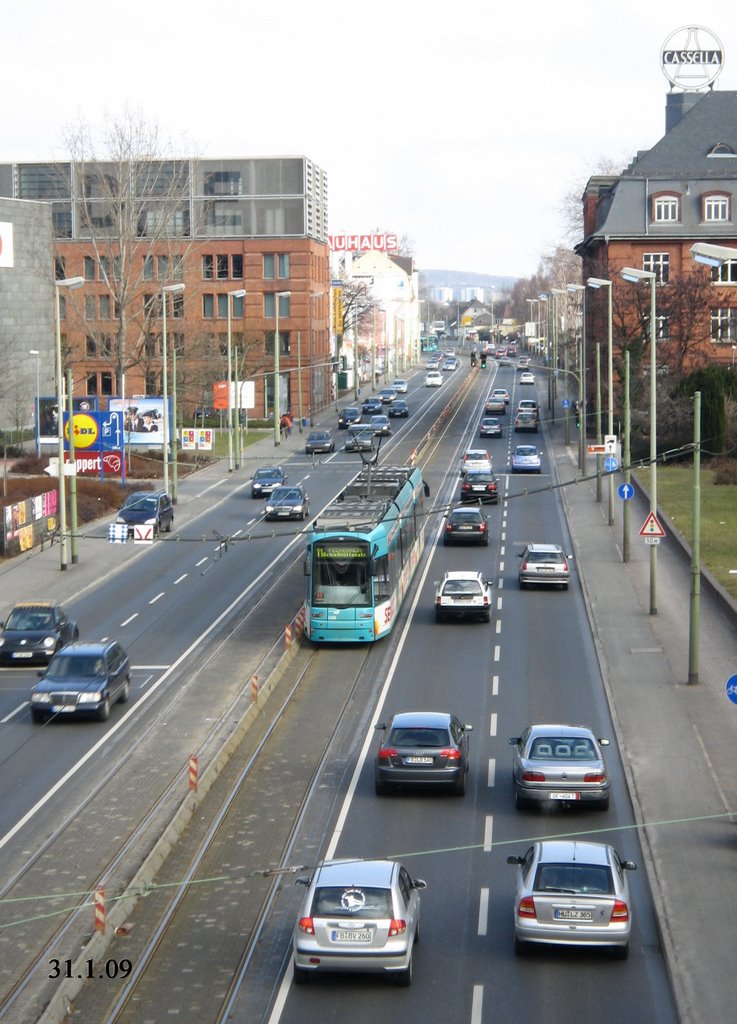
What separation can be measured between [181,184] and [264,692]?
247 feet

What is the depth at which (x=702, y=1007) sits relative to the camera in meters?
15.6

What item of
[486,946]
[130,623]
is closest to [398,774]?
[486,946]

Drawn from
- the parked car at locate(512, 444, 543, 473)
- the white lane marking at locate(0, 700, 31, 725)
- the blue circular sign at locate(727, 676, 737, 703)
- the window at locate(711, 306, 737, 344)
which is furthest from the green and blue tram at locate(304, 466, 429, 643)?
the window at locate(711, 306, 737, 344)

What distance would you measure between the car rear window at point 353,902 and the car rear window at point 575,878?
6.72 feet

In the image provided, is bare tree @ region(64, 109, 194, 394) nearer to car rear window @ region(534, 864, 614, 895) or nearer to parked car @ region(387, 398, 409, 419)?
parked car @ region(387, 398, 409, 419)

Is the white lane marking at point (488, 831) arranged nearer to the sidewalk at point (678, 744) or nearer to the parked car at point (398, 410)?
the sidewalk at point (678, 744)

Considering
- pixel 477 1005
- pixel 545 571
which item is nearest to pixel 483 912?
pixel 477 1005

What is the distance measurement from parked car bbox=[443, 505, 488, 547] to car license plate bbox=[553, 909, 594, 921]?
34760 mm

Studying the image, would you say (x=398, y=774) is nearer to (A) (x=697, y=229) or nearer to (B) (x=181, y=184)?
(A) (x=697, y=229)

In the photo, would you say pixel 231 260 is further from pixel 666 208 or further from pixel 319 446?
pixel 666 208

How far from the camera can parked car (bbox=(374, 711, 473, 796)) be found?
24.1m

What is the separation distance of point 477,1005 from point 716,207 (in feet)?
258

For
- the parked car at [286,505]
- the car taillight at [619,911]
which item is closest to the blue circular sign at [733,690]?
the car taillight at [619,911]

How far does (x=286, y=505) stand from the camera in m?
57.8
